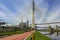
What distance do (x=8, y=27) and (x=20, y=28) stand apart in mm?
424

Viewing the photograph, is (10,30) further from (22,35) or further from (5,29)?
(22,35)

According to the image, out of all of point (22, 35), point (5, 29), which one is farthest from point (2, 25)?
point (22, 35)

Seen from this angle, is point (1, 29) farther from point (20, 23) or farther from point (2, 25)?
point (20, 23)

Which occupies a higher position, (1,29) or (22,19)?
(22,19)

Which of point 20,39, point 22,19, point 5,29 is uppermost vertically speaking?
point 22,19

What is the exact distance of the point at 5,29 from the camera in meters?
4.88

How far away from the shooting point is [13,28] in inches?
201

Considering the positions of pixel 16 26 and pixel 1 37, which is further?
pixel 1 37

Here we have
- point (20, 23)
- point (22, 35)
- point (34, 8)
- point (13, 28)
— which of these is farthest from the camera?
point (22, 35)

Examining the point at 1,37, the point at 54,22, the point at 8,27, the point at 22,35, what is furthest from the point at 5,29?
the point at 54,22

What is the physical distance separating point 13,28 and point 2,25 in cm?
37

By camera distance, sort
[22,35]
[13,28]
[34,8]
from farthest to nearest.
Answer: [22,35], [13,28], [34,8]

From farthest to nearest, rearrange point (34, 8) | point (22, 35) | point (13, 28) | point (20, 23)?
1. point (22, 35)
2. point (13, 28)
3. point (20, 23)
4. point (34, 8)

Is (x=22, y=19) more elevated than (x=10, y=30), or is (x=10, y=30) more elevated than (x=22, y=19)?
(x=22, y=19)
